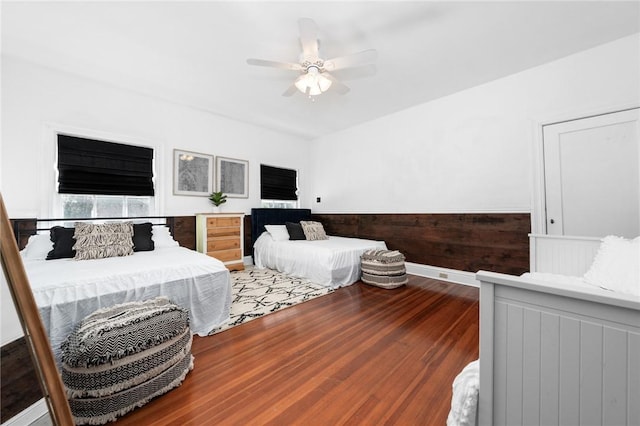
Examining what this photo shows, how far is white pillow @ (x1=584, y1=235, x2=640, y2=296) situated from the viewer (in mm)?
1476

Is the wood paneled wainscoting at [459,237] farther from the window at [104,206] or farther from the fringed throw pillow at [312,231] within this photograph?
the window at [104,206]

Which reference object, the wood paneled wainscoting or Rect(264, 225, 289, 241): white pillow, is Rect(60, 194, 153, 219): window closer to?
Rect(264, 225, 289, 241): white pillow

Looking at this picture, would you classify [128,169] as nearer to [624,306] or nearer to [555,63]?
[624,306]

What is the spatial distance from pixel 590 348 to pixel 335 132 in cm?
514

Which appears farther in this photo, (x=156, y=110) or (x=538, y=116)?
(x=156, y=110)

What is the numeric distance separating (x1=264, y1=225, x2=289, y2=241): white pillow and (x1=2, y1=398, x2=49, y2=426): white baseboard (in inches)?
135

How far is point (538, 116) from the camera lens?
2.93 metres

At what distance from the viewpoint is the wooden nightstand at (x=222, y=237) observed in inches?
152

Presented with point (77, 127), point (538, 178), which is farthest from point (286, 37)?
point (538, 178)

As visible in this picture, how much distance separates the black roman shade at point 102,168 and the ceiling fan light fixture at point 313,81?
2.71 metres

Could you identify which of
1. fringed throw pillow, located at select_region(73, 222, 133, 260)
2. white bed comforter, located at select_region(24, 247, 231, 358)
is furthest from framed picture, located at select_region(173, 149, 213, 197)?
white bed comforter, located at select_region(24, 247, 231, 358)

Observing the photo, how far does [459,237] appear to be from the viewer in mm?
3547

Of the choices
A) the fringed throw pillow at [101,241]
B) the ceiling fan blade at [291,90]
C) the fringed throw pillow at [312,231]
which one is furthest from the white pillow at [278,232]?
the ceiling fan blade at [291,90]

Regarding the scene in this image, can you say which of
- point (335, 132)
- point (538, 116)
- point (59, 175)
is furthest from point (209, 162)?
point (538, 116)
